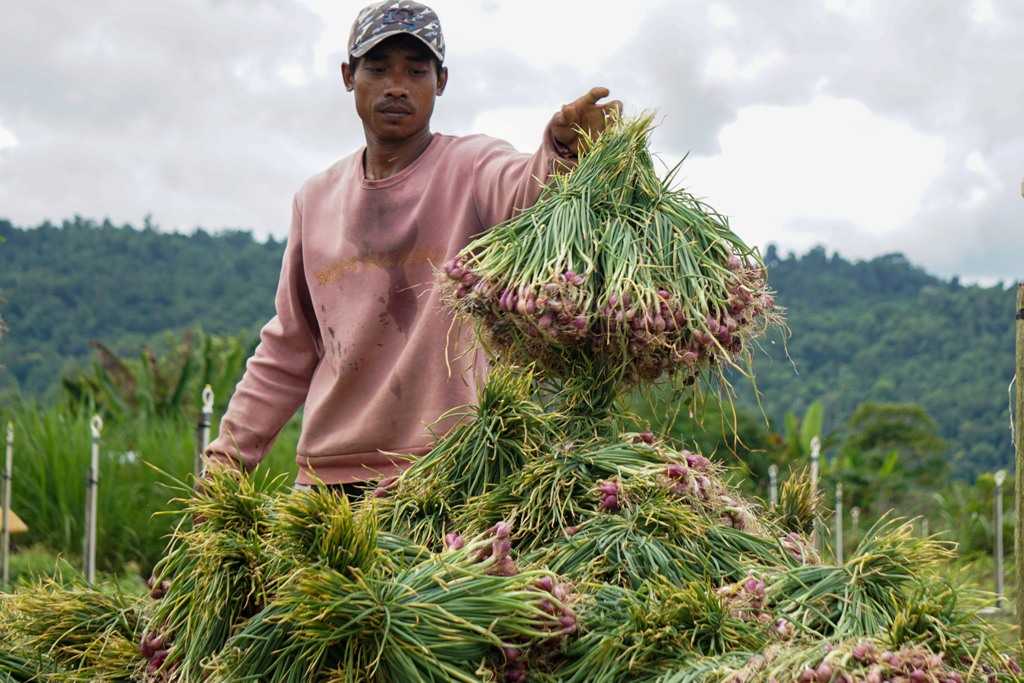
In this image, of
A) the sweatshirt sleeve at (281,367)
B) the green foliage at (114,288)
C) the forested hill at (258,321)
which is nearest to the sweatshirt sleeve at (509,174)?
the sweatshirt sleeve at (281,367)

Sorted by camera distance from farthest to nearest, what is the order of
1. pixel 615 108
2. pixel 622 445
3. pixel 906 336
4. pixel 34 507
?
1. pixel 906 336
2. pixel 34 507
3. pixel 615 108
4. pixel 622 445

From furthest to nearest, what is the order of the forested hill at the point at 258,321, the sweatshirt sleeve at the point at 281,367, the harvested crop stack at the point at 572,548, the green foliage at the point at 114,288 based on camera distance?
the forested hill at the point at 258,321 < the green foliage at the point at 114,288 < the sweatshirt sleeve at the point at 281,367 < the harvested crop stack at the point at 572,548

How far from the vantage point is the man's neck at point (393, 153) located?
3.09m

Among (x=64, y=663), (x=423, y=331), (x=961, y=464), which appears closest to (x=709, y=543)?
(x=423, y=331)

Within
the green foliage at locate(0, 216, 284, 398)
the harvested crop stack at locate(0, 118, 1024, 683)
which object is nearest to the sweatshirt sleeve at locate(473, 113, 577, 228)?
the harvested crop stack at locate(0, 118, 1024, 683)

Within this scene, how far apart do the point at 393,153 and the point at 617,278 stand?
1.02 meters

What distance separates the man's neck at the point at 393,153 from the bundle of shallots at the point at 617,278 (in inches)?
26.4

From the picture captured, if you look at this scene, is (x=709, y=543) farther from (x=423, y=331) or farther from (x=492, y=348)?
(x=423, y=331)

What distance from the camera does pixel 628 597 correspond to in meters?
1.97

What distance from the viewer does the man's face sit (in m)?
2.93

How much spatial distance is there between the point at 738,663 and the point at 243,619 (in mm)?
732

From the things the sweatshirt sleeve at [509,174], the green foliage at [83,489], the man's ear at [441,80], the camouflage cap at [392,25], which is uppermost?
the camouflage cap at [392,25]

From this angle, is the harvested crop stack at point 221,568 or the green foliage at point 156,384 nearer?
the harvested crop stack at point 221,568

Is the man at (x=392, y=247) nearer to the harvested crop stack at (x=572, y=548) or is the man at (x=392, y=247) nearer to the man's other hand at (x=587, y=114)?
the man's other hand at (x=587, y=114)
